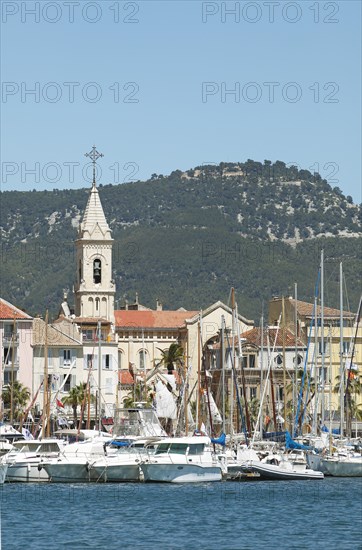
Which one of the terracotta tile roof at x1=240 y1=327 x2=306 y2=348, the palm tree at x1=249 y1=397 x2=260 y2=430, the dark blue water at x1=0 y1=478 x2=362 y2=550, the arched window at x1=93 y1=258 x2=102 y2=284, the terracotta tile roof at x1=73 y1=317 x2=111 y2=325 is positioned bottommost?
the dark blue water at x1=0 y1=478 x2=362 y2=550

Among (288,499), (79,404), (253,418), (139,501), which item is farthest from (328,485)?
(79,404)

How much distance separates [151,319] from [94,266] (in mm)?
8021

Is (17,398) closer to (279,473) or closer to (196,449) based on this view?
(279,473)

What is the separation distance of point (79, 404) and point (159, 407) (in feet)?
64.9

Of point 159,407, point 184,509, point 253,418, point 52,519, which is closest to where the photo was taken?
point 52,519

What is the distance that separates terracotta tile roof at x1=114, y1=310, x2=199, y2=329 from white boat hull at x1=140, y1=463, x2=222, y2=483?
74.2 m

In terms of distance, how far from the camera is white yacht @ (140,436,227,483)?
80312mm

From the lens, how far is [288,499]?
74.3 metres

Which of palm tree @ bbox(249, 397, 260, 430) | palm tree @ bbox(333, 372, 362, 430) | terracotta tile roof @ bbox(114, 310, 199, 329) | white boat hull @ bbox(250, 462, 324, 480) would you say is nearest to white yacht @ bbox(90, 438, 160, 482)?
white boat hull @ bbox(250, 462, 324, 480)

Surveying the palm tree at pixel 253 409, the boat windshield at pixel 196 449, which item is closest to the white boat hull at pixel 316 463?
the boat windshield at pixel 196 449

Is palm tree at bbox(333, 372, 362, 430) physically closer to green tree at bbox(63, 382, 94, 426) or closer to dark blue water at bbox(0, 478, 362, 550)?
green tree at bbox(63, 382, 94, 426)

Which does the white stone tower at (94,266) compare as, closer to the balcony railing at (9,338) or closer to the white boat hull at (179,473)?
the balcony railing at (9,338)

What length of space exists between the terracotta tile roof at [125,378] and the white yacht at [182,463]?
6118cm

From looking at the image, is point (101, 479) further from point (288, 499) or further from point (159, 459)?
point (288, 499)
